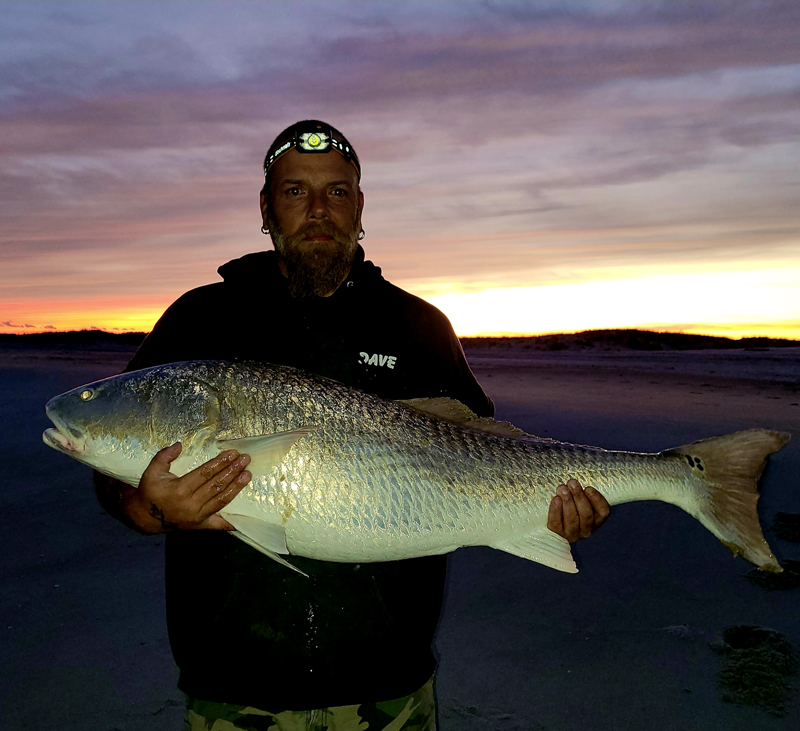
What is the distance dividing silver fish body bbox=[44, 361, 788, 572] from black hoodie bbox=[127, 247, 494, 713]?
245 mm

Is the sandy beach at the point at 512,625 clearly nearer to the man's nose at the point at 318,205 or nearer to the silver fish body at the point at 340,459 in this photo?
the silver fish body at the point at 340,459

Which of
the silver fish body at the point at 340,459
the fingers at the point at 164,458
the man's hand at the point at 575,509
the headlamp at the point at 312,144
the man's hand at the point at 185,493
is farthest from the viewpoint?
the headlamp at the point at 312,144

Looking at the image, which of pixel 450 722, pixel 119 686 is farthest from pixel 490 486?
pixel 119 686

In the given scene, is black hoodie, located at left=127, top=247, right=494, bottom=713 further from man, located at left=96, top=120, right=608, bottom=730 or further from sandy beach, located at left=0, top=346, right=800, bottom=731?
sandy beach, located at left=0, top=346, right=800, bottom=731

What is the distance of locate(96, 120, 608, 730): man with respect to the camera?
2.96 metres

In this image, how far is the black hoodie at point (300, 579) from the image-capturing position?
9.80ft

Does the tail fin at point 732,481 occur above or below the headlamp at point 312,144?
below

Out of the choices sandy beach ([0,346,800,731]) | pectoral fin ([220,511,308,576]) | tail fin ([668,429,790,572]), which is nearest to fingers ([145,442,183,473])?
pectoral fin ([220,511,308,576])

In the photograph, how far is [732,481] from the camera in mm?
3693

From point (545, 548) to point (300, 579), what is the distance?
1382 mm

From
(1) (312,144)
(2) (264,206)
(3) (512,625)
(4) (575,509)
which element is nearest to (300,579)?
(4) (575,509)

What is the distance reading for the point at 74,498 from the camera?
837 cm

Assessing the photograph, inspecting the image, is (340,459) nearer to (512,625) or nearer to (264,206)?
(264,206)

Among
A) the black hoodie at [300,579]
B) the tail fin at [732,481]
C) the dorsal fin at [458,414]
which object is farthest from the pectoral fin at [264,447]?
the tail fin at [732,481]
